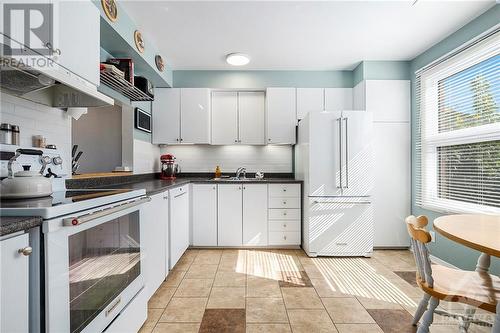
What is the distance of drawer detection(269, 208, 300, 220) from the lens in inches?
143

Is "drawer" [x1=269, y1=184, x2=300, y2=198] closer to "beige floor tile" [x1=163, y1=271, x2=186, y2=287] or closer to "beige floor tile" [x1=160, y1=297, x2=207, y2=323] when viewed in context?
"beige floor tile" [x1=163, y1=271, x2=186, y2=287]

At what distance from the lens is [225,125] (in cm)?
400

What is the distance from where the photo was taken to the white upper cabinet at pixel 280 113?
391cm

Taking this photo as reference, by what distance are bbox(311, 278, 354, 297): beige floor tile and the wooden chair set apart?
2.52 feet

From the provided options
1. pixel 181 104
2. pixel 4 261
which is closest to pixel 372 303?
pixel 4 261

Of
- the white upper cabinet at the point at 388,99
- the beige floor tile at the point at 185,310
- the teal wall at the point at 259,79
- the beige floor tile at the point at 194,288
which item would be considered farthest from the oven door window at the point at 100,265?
the white upper cabinet at the point at 388,99

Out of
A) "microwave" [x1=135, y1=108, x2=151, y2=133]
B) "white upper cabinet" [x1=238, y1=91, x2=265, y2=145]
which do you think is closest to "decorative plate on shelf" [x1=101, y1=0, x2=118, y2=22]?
"microwave" [x1=135, y1=108, x2=151, y2=133]

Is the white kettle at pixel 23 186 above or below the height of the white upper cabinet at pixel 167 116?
below

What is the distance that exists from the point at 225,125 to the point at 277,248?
6.42ft

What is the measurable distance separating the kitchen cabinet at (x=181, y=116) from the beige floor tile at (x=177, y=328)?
8.29 ft

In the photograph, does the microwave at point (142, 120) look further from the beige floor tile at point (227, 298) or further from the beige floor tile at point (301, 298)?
the beige floor tile at point (301, 298)

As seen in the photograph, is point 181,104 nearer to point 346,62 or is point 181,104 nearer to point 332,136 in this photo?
point 332,136

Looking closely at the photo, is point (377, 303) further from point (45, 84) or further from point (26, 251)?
point (45, 84)

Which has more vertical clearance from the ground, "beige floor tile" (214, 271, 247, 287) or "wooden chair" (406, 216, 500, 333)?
"wooden chair" (406, 216, 500, 333)
